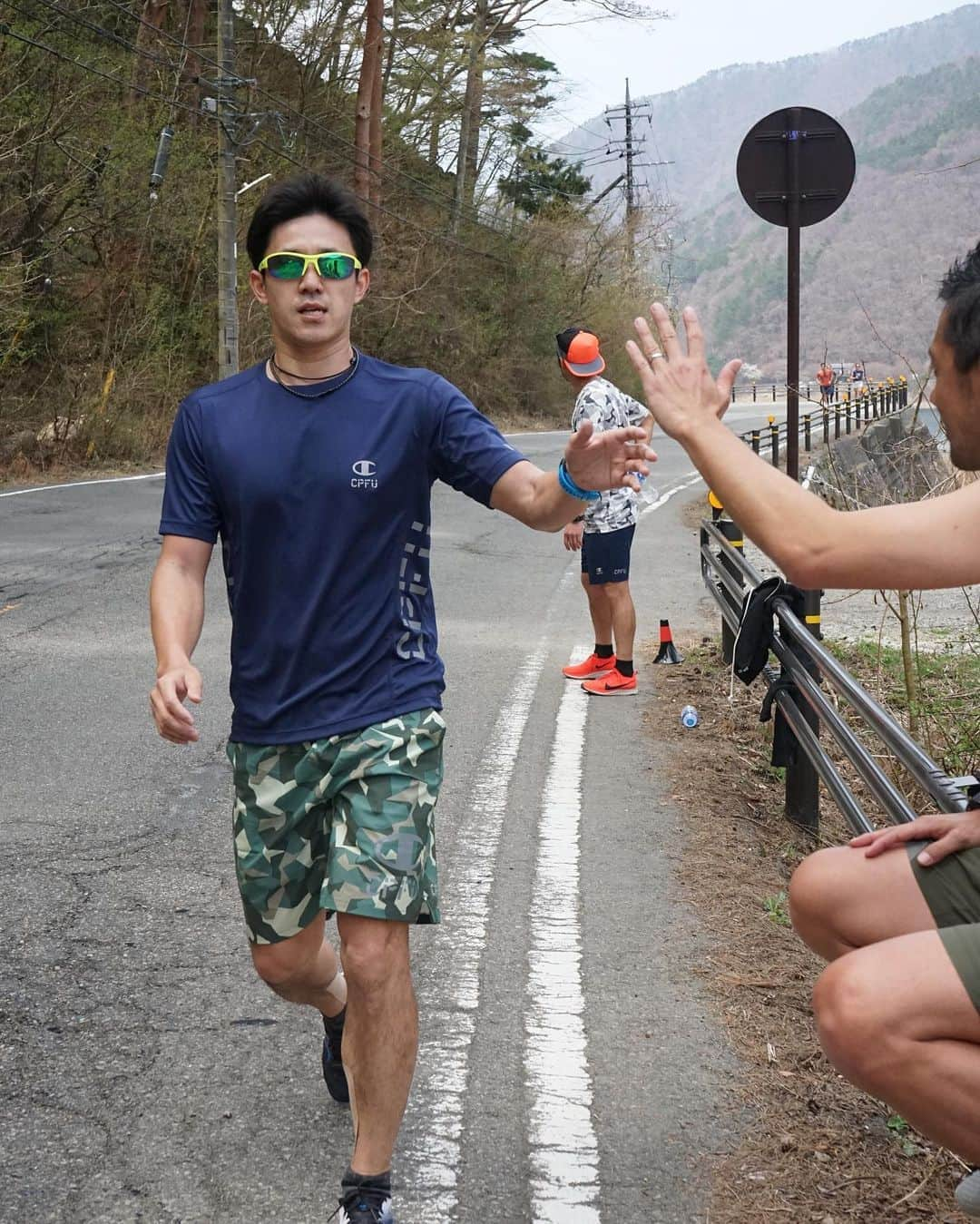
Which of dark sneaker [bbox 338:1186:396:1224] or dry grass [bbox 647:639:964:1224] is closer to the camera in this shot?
dark sneaker [bbox 338:1186:396:1224]

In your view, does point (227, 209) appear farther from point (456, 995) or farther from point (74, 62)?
point (456, 995)

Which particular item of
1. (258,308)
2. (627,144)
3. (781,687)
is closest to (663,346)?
(781,687)

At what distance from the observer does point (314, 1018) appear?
4.23m

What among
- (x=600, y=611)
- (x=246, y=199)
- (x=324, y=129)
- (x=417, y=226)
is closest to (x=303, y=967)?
(x=600, y=611)

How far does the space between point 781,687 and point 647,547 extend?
1115 centimetres

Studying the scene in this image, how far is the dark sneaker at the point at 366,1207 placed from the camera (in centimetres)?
299

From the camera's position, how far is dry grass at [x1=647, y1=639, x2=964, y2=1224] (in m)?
3.25

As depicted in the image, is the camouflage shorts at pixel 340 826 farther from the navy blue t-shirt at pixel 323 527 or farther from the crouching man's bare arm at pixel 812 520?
the crouching man's bare arm at pixel 812 520

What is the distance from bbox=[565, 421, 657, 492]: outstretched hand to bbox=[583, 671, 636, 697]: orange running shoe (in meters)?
5.85

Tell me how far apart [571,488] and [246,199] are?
32633mm

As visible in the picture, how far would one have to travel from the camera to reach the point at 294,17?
38.7 metres

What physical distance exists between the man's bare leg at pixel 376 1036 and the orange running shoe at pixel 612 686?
5.86 metres

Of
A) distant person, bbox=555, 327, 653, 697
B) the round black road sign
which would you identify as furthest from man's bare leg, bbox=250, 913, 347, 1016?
distant person, bbox=555, 327, 653, 697

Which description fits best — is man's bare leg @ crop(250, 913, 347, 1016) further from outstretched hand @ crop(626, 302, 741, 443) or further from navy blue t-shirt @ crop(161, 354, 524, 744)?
outstretched hand @ crop(626, 302, 741, 443)
